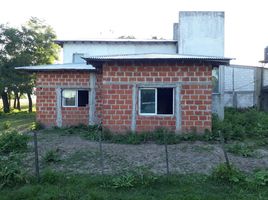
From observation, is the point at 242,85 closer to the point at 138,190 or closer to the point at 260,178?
the point at 260,178

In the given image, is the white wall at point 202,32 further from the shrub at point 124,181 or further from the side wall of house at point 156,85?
the shrub at point 124,181

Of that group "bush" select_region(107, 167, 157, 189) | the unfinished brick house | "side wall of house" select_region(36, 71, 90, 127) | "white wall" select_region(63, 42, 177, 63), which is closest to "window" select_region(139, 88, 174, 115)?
the unfinished brick house

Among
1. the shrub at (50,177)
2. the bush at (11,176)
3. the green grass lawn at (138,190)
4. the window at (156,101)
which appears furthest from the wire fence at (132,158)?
the window at (156,101)

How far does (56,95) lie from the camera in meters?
15.3

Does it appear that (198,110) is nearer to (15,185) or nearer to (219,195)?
(219,195)

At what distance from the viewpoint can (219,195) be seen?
19.8ft

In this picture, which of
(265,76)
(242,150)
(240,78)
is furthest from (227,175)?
(265,76)

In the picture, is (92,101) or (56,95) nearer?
(56,95)

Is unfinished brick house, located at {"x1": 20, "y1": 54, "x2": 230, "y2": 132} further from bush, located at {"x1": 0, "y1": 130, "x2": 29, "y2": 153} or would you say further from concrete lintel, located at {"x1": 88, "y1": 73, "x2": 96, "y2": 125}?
bush, located at {"x1": 0, "y1": 130, "x2": 29, "y2": 153}

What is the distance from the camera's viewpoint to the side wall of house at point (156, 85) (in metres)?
11.9

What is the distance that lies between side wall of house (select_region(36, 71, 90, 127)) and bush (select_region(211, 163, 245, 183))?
969 cm

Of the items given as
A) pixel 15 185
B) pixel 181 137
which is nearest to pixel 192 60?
pixel 181 137

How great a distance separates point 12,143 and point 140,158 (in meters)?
4.27

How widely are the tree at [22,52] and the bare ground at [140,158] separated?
18044mm
